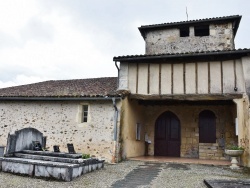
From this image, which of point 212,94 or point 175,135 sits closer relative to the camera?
point 212,94

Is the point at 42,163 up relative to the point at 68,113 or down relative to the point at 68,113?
down

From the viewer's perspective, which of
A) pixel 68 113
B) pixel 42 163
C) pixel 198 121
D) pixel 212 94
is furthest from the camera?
pixel 198 121

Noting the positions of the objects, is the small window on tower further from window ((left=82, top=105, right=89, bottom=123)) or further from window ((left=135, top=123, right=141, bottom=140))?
window ((left=82, top=105, right=89, bottom=123))

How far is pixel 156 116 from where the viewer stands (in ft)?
46.1

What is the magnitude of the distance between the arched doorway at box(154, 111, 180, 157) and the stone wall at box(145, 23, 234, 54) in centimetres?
388

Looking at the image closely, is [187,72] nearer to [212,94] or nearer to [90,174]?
[212,94]

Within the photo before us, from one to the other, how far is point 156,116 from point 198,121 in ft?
7.60

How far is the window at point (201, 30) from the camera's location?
46.7 feet

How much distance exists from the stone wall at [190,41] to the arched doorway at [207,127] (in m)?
3.68

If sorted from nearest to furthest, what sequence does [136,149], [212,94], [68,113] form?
[212,94] → [68,113] → [136,149]

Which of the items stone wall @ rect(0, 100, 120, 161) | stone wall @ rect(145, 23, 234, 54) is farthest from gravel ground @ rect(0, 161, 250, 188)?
stone wall @ rect(145, 23, 234, 54)

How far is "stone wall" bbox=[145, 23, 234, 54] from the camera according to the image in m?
13.7

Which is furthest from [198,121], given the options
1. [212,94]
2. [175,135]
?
[212,94]

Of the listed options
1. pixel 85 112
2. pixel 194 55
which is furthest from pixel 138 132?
pixel 194 55
